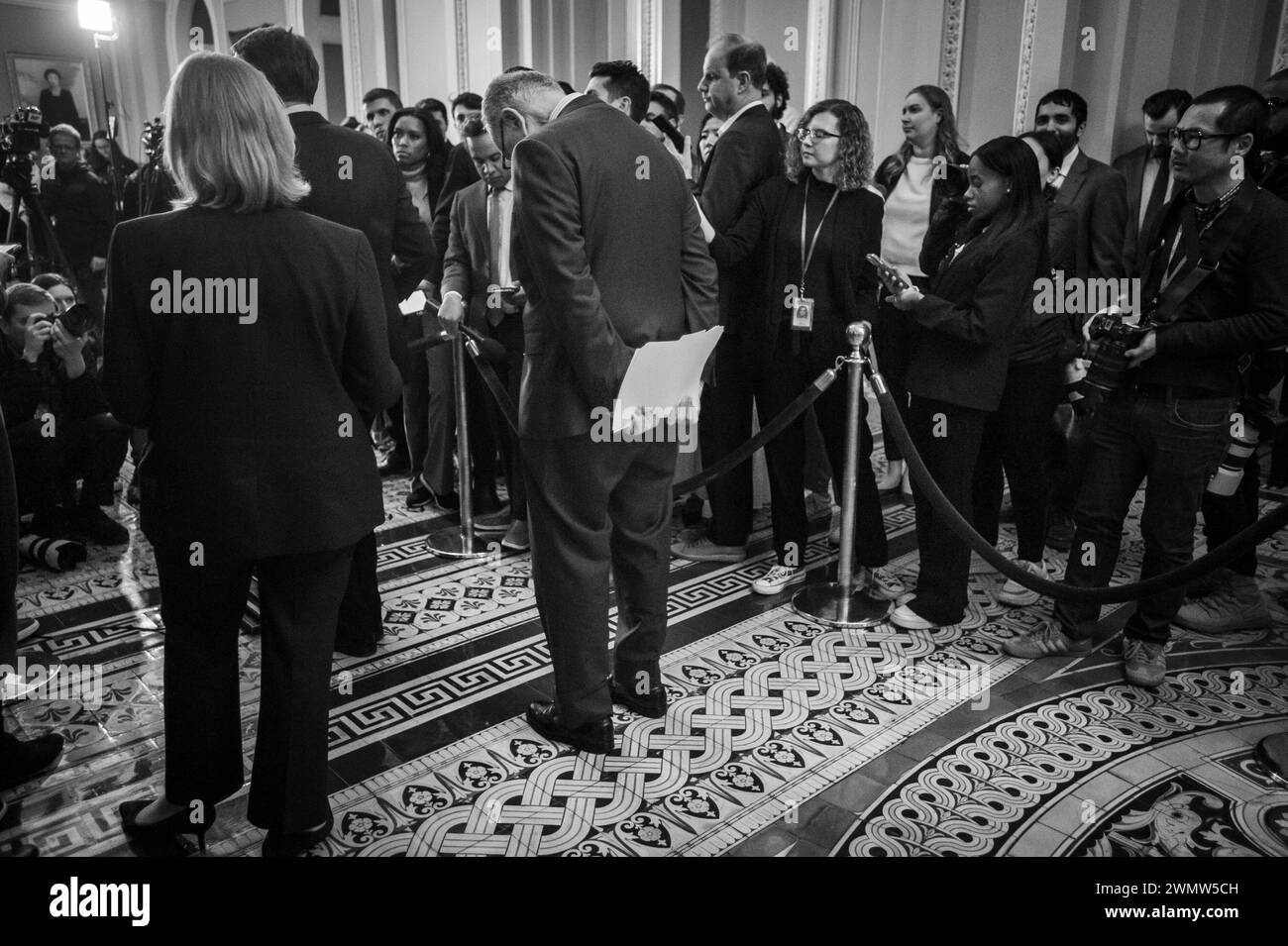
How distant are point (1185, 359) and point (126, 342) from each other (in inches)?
111

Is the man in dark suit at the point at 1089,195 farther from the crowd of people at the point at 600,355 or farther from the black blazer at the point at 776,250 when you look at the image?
the black blazer at the point at 776,250

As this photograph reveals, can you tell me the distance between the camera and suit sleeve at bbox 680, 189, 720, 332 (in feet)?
8.75

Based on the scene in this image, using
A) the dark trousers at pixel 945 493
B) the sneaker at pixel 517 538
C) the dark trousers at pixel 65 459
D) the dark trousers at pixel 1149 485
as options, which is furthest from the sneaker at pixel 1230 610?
the dark trousers at pixel 65 459

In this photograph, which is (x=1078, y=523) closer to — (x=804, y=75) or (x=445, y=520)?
(x=445, y=520)

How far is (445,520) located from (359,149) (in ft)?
7.07

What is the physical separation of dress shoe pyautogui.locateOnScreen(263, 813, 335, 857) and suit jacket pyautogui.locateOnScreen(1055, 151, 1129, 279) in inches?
158

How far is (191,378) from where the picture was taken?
1.87 metres

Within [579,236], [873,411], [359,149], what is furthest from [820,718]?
[873,411]

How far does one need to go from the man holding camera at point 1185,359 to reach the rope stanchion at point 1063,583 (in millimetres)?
364

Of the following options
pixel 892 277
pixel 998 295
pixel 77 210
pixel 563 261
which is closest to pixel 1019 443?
pixel 998 295

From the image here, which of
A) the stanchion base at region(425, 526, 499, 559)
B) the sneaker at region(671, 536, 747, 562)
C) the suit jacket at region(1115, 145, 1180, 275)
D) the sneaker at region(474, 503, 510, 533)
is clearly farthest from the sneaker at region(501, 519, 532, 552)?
the suit jacket at region(1115, 145, 1180, 275)

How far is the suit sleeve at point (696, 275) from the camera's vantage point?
2668mm

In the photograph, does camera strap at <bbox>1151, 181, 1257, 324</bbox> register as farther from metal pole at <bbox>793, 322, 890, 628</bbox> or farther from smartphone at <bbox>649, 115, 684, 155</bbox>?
smartphone at <bbox>649, 115, 684, 155</bbox>
